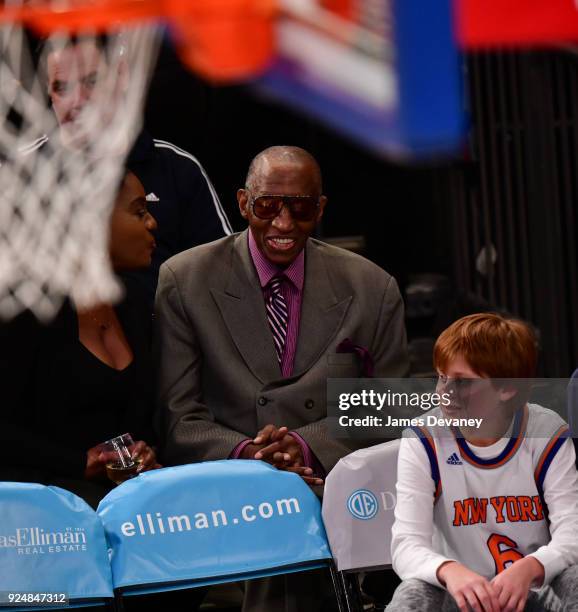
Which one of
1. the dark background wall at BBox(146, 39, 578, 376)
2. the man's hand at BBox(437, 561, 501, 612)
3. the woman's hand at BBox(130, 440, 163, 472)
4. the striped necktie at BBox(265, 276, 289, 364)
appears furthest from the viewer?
the dark background wall at BBox(146, 39, 578, 376)

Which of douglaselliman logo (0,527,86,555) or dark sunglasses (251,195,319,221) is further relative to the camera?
dark sunglasses (251,195,319,221)

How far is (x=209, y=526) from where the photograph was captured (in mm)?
3727

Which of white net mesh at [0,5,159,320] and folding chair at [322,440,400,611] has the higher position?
white net mesh at [0,5,159,320]

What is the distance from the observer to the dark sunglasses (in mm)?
4281

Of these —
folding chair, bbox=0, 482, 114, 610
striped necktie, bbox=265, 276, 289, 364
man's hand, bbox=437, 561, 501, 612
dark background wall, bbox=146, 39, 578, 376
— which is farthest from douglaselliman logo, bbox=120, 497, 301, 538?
dark background wall, bbox=146, 39, 578, 376

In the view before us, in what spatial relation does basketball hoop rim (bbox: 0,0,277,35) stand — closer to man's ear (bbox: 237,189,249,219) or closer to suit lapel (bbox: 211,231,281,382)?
man's ear (bbox: 237,189,249,219)

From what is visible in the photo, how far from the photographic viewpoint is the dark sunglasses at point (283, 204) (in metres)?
4.28

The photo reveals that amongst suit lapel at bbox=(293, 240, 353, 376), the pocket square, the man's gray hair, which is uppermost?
the man's gray hair

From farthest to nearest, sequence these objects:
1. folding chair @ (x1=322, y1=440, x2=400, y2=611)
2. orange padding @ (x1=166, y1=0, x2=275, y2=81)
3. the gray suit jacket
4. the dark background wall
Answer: the dark background wall
the gray suit jacket
folding chair @ (x1=322, y1=440, x2=400, y2=611)
orange padding @ (x1=166, y1=0, x2=275, y2=81)

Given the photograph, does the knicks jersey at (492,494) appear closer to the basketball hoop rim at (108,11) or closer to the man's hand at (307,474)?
the man's hand at (307,474)

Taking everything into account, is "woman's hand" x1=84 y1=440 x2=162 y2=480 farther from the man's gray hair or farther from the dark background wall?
the dark background wall

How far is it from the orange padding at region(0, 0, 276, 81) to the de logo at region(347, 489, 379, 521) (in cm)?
132

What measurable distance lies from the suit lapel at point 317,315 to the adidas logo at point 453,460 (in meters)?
0.83

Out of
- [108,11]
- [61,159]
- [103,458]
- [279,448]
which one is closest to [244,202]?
[61,159]
